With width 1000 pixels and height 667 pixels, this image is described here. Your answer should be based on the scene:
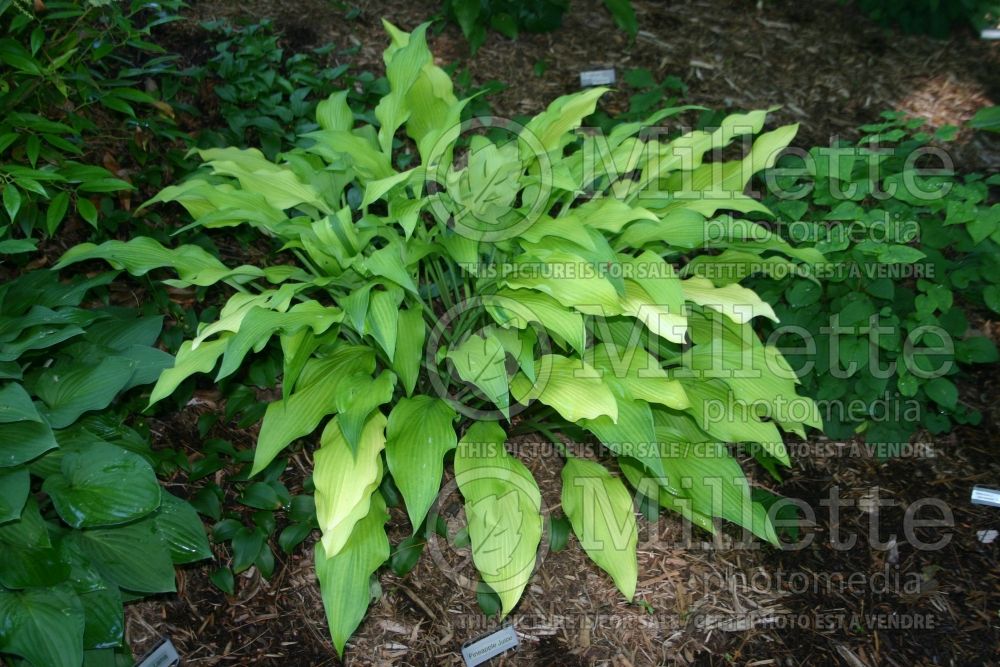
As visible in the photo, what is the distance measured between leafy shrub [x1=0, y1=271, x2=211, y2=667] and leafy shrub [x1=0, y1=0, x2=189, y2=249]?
0.30 metres

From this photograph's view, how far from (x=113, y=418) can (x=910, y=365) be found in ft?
8.04

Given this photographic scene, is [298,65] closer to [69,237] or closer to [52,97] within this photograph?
[52,97]

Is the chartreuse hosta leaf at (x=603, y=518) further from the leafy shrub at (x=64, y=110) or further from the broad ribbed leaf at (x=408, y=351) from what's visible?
the leafy shrub at (x=64, y=110)

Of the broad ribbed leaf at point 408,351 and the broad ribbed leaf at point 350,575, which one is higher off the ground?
the broad ribbed leaf at point 408,351

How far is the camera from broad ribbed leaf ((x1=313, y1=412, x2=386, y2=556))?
6.13 feet

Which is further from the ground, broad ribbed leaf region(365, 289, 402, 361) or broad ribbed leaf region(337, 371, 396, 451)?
broad ribbed leaf region(365, 289, 402, 361)

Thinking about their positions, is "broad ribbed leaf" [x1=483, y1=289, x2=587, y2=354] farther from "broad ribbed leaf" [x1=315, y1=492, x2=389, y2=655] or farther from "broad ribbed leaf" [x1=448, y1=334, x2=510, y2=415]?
"broad ribbed leaf" [x1=315, y1=492, x2=389, y2=655]

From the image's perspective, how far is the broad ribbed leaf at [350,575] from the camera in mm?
1898

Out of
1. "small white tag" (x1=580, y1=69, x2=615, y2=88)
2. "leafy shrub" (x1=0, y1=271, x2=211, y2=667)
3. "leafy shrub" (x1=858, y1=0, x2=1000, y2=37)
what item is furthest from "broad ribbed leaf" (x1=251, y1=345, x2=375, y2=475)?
"leafy shrub" (x1=858, y1=0, x2=1000, y2=37)

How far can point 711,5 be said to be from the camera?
401 cm

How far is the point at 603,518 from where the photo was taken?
219 centimetres

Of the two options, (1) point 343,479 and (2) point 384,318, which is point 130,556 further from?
(2) point 384,318

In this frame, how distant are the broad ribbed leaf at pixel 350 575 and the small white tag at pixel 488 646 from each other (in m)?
0.33

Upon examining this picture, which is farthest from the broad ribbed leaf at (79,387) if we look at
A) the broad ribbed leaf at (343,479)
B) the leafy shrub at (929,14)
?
the leafy shrub at (929,14)
